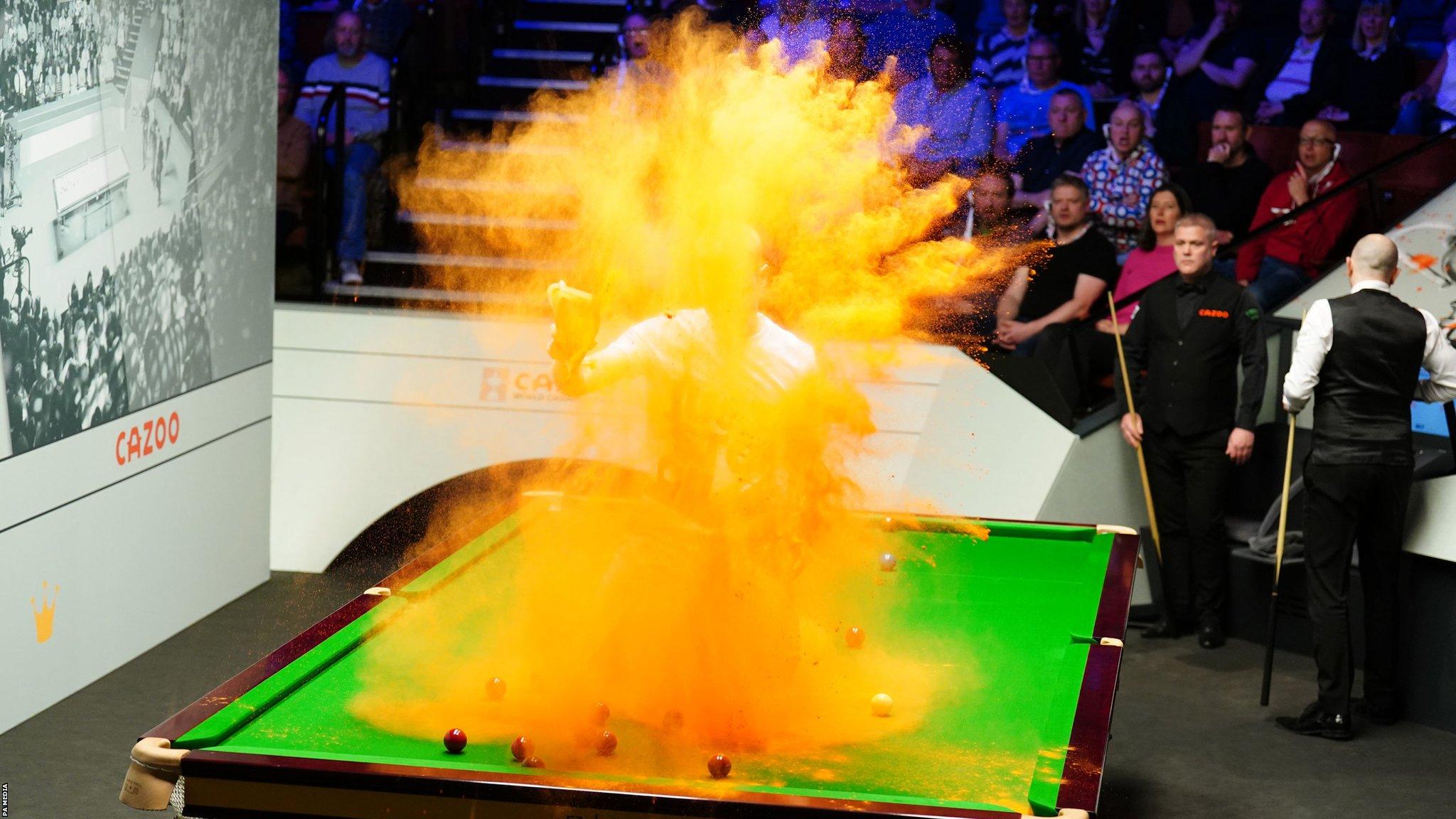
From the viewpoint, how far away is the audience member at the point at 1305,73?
24.1 feet

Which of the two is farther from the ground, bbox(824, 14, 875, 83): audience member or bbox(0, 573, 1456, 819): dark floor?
bbox(824, 14, 875, 83): audience member

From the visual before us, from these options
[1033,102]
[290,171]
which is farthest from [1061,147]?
[290,171]

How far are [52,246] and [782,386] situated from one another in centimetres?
293

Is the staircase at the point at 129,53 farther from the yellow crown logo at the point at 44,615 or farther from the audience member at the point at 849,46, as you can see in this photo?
the audience member at the point at 849,46

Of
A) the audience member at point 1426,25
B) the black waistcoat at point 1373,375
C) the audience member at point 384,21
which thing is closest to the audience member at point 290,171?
the audience member at point 384,21

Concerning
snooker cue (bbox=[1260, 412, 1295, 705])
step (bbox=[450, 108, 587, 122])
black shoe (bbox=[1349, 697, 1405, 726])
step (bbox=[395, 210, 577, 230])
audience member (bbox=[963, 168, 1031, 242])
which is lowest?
black shoe (bbox=[1349, 697, 1405, 726])

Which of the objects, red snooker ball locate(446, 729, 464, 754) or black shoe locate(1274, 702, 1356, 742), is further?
black shoe locate(1274, 702, 1356, 742)

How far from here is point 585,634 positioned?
3643 millimetres

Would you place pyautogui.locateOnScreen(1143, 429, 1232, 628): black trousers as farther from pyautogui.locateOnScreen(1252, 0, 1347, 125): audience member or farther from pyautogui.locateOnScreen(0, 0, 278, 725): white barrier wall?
pyautogui.locateOnScreen(0, 0, 278, 725): white barrier wall

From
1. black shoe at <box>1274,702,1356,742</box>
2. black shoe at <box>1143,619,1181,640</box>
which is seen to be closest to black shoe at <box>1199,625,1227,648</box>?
black shoe at <box>1143,619,1181,640</box>

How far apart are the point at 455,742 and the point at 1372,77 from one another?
6006 millimetres

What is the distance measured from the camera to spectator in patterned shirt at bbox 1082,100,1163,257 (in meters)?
7.27

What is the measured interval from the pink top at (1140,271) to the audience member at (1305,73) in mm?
1099

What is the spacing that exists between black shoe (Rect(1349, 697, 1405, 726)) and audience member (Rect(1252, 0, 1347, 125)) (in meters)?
3.14
